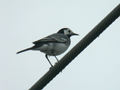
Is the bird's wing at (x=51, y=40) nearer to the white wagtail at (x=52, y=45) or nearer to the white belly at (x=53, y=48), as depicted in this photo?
the white wagtail at (x=52, y=45)

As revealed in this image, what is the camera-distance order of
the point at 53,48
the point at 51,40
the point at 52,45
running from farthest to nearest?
the point at 53,48 → the point at 52,45 → the point at 51,40

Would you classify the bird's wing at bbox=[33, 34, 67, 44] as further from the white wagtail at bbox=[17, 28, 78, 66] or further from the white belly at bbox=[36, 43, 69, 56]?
the white belly at bbox=[36, 43, 69, 56]

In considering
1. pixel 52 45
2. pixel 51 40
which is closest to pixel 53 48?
pixel 52 45

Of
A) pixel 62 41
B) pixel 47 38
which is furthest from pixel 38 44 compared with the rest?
pixel 62 41

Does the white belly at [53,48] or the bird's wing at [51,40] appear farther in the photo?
the white belly at [53,48]

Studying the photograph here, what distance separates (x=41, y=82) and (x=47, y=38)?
4341 millimetres

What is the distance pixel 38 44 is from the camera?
26.9 ft

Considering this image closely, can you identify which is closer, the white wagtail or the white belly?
the white wagtail

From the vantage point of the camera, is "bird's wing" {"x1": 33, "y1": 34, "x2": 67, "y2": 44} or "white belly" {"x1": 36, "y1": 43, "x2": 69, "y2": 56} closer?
"bird's wing" {"x1": 33, "y1": 34, "x2": 67, "y2": 44}

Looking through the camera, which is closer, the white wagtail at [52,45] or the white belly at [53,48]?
the white wagtail at [52,45]

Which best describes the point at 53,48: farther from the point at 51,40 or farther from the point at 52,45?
the point at 51,40

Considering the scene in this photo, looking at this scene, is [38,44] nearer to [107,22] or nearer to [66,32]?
[66,32]

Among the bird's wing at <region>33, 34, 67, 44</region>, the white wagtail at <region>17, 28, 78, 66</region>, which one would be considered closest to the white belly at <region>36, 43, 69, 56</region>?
the white wagtail at <region>17, 28, 78, 66</region>

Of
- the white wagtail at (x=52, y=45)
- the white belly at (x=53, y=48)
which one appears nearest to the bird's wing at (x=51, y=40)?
the white wagtail at (x=52, y=45)
